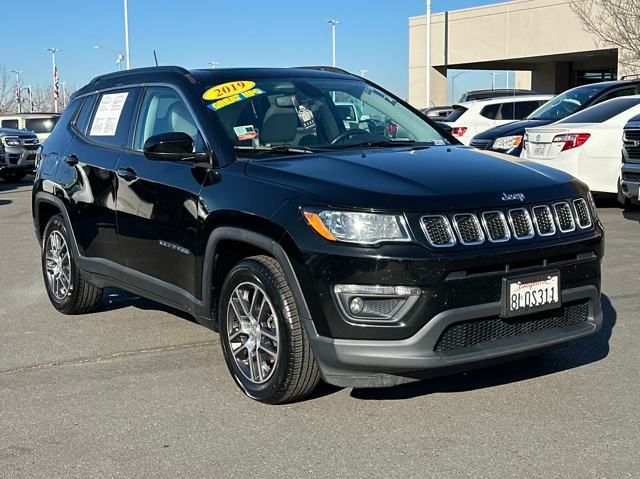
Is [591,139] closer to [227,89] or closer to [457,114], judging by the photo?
[457,114]

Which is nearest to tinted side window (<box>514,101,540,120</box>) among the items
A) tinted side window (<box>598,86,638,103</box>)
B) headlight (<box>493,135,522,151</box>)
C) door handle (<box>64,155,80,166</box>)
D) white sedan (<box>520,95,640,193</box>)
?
tinted side window (<box>598,86,638,103</box>)

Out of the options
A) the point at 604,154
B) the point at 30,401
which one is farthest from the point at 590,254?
the point at 604,154

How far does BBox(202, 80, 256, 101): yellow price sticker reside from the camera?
5.14 meters

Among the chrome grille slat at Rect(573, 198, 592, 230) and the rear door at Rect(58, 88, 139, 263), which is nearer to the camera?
the chrome grille slat at Rect(573, 198, 592, 230)

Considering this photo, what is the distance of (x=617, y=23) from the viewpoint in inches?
1173

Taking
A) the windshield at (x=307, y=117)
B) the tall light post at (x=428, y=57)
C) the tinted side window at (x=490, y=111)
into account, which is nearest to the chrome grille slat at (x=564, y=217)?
the windshield at (x=307, y=117)

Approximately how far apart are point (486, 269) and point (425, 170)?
0.67 metres

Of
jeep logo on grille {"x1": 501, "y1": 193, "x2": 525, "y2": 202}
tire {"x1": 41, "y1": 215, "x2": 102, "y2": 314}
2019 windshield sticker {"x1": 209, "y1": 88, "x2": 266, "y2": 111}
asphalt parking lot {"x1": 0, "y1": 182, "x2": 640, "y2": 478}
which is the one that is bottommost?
asphalt parking lot {"x1": 0, "y1": 182, "x2": 640, "y2": 478}

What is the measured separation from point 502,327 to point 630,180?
6365mm

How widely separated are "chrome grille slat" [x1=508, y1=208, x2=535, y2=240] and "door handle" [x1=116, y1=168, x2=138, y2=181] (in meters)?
2.42

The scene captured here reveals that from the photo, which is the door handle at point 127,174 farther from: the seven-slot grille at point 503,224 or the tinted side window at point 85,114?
the seven-slot grille at point 503,224

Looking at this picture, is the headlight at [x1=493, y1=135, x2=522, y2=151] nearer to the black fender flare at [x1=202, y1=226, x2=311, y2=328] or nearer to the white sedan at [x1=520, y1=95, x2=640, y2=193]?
the white sedan at [x1=520, y1=95, x2=640, y2=193]

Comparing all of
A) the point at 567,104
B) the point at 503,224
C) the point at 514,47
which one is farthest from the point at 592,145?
the point at 514,47

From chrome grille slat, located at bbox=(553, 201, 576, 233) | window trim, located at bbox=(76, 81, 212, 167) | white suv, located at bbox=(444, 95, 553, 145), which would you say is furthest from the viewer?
white suv, located at bbox=(444, 95, 553, 145)
